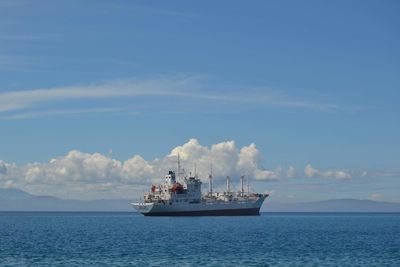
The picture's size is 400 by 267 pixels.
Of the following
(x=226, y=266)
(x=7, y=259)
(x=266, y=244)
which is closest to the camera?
(x=226, y=266)

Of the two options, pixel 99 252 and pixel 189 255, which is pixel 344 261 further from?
pixel 99 252

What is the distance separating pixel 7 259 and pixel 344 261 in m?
36.6

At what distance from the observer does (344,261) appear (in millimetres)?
69312

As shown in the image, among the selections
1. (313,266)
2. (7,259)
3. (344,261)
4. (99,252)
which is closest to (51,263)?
(7,259)

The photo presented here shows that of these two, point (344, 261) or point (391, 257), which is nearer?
point (344, 261)

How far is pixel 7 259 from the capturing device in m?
68.8

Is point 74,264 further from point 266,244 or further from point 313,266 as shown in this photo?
point 266,244

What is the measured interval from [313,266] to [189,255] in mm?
15767

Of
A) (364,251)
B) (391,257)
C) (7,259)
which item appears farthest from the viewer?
(364,251)

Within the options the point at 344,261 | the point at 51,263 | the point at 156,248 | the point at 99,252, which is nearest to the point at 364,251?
the point at 344,261

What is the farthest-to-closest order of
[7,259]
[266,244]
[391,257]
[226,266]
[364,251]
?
[266,244], [364,251], [391,257], [7,259], [226,266]

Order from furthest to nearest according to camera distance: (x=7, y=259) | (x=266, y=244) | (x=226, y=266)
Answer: (x=266, y=244), (x=7, y=259), (x=226, y=266)

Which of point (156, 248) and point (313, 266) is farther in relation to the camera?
point (156, 248)

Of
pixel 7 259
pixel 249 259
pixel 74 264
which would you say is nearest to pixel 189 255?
pixel 249 259
